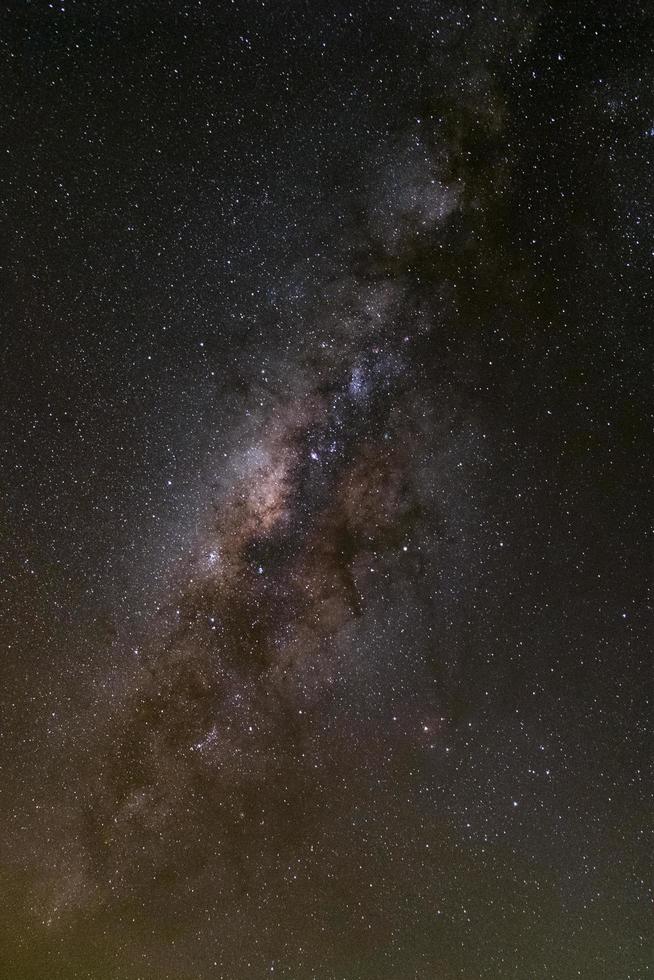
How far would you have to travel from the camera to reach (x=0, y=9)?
3.81m

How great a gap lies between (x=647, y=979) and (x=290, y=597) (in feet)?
16.8

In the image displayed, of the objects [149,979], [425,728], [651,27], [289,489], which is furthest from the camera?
[149,979]

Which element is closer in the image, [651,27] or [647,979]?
[651,27]

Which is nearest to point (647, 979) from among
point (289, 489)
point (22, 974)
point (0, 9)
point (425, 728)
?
point (425, 728)

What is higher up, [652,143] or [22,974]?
[652,143]

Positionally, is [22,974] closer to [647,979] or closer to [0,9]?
[647,979]

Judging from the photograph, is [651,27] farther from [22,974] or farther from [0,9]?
[22,974]

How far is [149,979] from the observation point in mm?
6508

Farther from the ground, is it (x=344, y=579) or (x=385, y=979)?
(x=344, y=579)

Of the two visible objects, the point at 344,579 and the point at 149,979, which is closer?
the point at 344,579

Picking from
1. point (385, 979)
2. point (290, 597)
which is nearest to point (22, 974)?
point (385, 979)

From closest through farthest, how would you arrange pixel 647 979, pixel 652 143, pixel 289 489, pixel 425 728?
pixel 652 143, pixel 289 489, pixel 425 728, pixel 647 979

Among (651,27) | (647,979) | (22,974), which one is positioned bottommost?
(647,979)

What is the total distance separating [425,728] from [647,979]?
3456 millimetres
